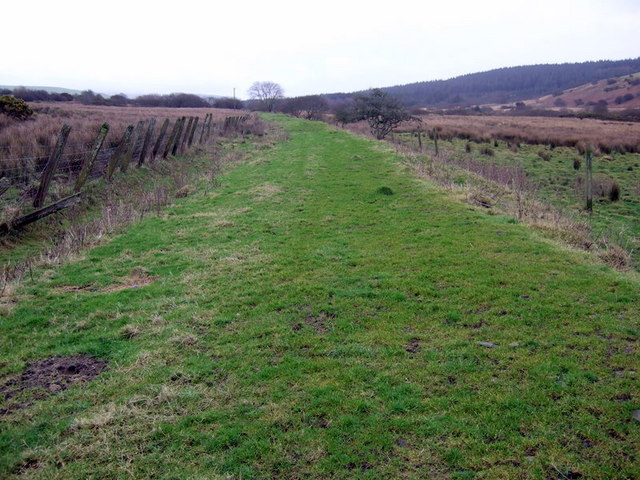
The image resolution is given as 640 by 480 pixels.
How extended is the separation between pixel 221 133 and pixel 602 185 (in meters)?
22.3

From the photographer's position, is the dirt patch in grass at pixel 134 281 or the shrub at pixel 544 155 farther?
the shrub at pixel 544 155

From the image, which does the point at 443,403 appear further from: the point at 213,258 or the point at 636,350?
the point at 213,258

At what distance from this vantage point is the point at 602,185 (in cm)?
1808

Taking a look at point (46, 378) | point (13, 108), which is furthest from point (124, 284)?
point (13, 108)

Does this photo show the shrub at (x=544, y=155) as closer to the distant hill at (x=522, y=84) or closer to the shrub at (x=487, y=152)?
the shrub at (x=487, y=152)

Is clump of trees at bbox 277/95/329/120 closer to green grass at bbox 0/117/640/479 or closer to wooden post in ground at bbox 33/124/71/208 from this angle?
wooden post in ground at bbox 33/124/71/208

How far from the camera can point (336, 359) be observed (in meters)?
5.04

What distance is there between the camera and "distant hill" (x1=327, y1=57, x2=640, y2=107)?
162 metres

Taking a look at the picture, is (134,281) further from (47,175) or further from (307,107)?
(307,107)

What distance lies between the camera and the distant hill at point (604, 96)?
10425cm

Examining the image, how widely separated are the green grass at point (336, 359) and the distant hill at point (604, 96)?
366 ft

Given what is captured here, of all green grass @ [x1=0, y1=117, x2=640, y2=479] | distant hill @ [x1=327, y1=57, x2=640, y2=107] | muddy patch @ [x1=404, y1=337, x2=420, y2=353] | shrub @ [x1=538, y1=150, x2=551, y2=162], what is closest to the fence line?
green grass @ [x1=0, y1=117, x2=640, y2=479]

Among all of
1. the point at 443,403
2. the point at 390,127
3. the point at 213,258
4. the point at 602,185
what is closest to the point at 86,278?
the point at 213,258

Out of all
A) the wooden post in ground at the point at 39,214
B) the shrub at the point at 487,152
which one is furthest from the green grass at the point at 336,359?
the shrub at the point at 487,152
